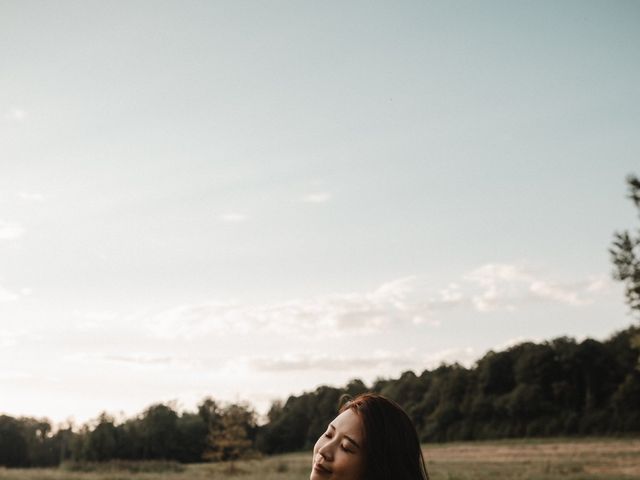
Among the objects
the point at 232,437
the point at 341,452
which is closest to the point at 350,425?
the point at 341,452

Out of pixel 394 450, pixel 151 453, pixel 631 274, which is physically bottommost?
pixel 151 453

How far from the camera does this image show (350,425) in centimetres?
152

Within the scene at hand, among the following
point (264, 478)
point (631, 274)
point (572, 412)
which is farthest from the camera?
point (572, 412)

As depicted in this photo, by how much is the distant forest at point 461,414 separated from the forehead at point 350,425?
55.0 metres

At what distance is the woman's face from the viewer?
1.46 metres

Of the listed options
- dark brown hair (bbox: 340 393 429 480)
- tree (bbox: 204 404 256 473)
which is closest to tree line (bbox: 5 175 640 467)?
tree (bbox: 204 404 256 473)

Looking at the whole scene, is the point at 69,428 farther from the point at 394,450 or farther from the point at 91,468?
the point at 394,450

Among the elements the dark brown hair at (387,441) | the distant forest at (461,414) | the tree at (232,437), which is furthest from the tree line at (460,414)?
the dark brown hair at (387,441)

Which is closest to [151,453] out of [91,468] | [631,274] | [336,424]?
[91,468]

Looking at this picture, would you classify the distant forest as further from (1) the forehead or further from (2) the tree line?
(1) the forehead

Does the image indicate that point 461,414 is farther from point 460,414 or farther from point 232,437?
point 232,437

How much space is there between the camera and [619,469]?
76.1ft

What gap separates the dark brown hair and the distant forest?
54931 millimetres

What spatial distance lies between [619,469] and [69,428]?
68800 millimetres
